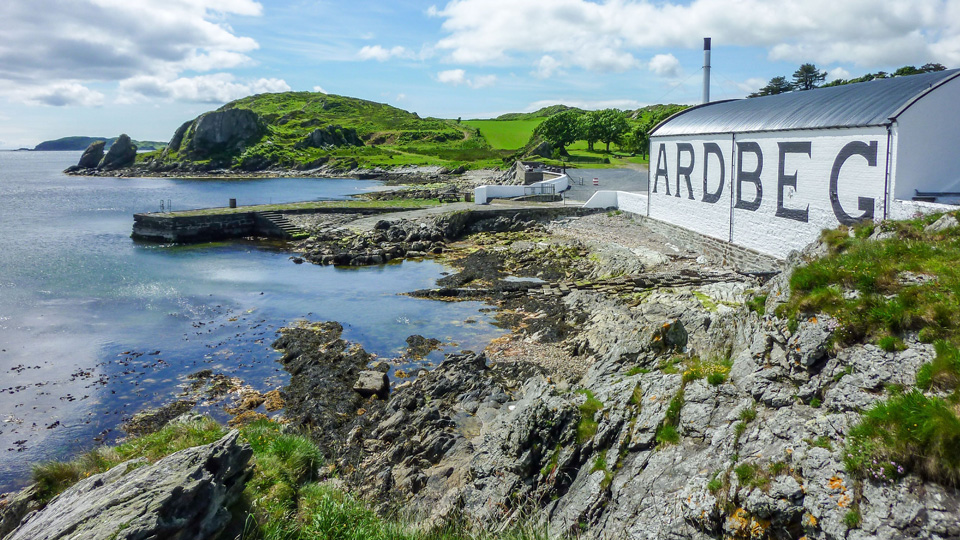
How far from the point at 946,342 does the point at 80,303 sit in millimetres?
32920

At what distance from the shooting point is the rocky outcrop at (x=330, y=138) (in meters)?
132

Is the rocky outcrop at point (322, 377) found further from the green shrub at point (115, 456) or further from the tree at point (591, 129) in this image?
the tree at point (591, 129)

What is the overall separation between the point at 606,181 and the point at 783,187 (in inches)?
1232

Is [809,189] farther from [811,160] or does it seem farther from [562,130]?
[562,130]

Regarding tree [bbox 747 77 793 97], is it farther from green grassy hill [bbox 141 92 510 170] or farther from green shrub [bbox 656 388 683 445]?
green shrub [bbox 656 388 683 445]

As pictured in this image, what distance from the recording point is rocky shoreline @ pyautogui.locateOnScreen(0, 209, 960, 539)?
19.9ft

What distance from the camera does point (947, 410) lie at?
5.56 m

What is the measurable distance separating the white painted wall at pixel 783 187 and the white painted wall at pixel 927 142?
0.48m

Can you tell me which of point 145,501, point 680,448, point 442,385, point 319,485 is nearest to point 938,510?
point 680,448

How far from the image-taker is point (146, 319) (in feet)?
84.1

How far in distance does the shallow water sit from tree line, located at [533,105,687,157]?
5797 centimetres

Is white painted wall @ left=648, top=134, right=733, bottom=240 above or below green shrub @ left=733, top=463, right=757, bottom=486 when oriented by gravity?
above

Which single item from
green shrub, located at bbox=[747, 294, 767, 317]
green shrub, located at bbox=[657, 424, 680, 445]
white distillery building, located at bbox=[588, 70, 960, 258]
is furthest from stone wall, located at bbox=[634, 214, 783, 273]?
green shrub, located at bbox=[657, 424, 680, 445]

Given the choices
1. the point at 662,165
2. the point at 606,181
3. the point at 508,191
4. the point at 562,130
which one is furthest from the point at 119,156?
the point at 662,165
